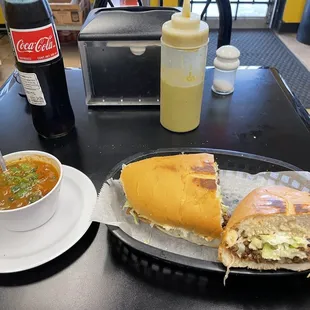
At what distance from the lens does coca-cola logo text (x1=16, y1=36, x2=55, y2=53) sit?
877 millimetres

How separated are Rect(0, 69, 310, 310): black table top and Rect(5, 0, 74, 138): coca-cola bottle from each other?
0.09 metres

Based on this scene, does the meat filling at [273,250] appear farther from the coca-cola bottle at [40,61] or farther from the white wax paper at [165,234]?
the coca-cola bottle at [40,61]

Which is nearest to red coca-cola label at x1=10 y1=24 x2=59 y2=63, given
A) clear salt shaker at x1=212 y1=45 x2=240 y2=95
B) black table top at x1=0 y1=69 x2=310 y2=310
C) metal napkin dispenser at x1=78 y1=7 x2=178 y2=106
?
metal napkin dispenser at x1=78 y1=7 x2=178 y2=106

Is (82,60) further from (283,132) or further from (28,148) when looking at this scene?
(283,132)

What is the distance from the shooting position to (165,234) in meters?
0.78

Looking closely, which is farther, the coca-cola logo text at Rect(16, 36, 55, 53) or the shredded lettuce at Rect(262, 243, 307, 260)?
the coca-cola logo text at Rect(16, 36, 55, 53)

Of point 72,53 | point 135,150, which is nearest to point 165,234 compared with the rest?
→ point 135,150

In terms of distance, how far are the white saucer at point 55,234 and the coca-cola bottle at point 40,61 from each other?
10.6 inches

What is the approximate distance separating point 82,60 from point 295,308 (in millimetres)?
921

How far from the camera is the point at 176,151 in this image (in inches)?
36.9

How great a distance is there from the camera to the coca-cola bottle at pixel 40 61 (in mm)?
856

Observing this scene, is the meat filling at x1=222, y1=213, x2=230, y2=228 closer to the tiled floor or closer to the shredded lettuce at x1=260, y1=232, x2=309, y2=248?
the shredded lettuce at x1=260, y1=232, x2=309, y2=248

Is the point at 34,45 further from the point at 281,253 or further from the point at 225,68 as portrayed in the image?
the point at 281,253

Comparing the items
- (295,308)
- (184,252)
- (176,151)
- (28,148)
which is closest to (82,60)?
(28,148)
